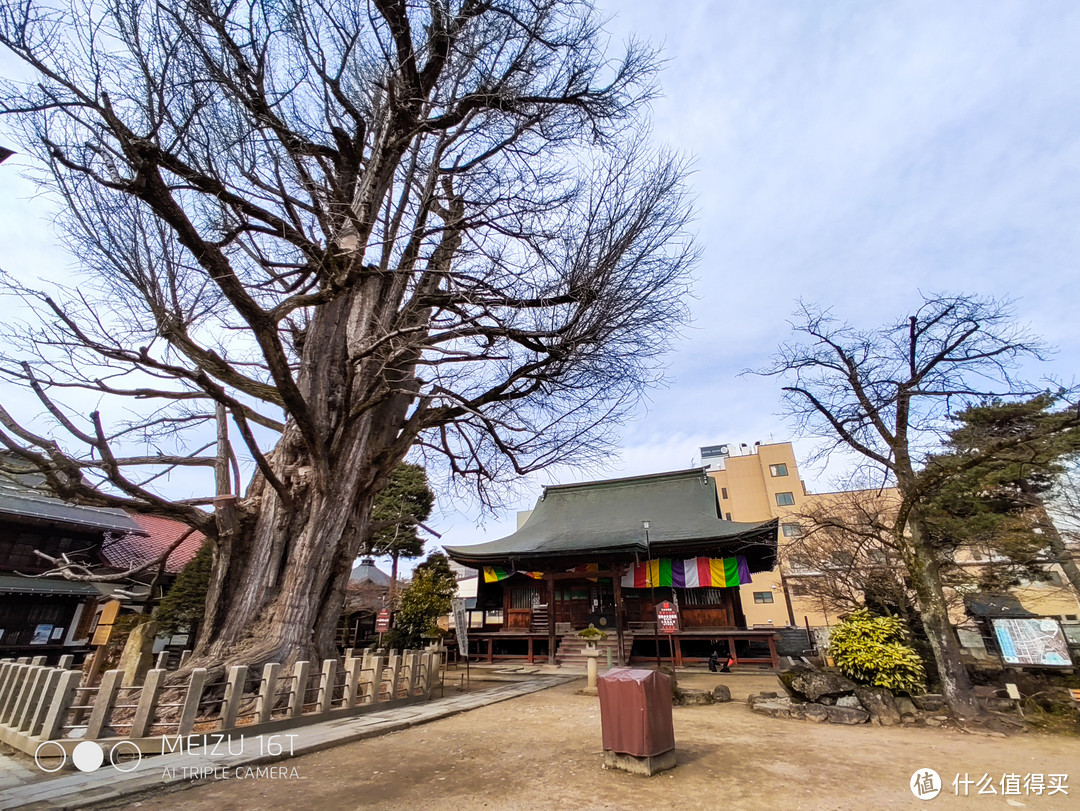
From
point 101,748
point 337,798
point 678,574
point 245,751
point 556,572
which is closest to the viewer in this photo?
point 337,798

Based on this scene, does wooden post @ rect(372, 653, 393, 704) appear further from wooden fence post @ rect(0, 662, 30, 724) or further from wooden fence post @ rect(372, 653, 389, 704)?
wooden fence post @ rect(0, 662, 30, 724)

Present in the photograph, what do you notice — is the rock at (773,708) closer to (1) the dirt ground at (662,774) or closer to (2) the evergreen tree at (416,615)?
(1) the dirt ground at (662,774)

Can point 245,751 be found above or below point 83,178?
below

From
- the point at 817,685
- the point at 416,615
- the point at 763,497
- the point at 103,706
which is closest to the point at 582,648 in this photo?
the point at 416,615

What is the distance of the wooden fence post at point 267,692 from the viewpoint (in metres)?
5.71

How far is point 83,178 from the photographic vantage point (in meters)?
5.53

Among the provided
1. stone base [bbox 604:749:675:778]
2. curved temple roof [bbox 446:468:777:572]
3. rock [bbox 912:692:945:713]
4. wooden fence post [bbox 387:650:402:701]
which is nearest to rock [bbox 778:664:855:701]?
rock [bbox 912:692:945:713]

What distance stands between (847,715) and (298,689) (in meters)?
7.41

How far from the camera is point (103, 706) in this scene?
15.7ft

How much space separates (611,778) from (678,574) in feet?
39.1

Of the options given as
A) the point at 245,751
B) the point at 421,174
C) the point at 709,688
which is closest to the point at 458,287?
the point at 421,174

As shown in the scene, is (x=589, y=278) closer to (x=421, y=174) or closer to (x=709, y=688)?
(x=421, y=174)

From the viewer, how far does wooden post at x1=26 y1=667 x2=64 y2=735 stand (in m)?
5.00

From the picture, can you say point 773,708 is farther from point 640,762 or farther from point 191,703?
point 191,703
